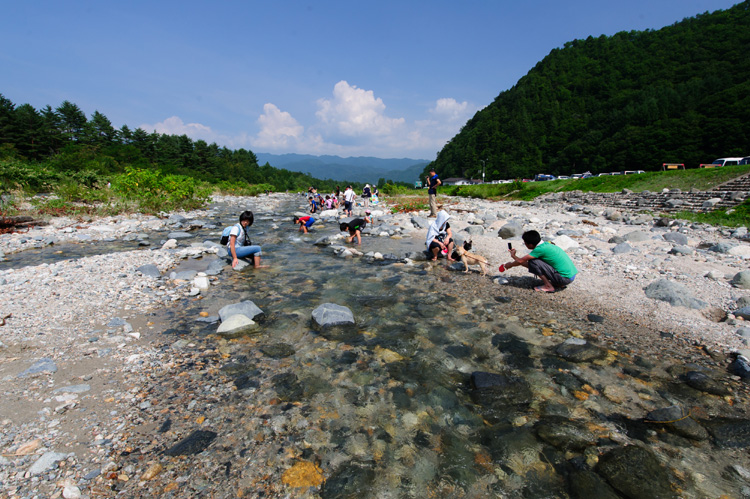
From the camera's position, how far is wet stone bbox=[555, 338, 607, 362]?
4.67 meters

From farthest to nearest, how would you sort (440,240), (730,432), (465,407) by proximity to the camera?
(440,240) < (465,407) < (730,432)

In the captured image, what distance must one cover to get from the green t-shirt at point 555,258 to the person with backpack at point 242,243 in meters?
7.15

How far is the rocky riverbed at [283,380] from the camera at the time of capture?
9.15 feet

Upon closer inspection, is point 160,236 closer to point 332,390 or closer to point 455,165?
point 332,390

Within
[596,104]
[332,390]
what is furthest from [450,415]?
[596,104]

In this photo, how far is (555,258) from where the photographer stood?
23.4ft

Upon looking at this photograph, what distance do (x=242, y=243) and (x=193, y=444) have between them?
271 inches

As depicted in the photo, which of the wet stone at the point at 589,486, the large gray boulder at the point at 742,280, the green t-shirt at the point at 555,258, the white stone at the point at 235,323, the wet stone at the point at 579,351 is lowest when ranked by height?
the wet stone at the point at 589,486

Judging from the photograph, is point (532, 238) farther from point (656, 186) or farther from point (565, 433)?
point (656, 186)

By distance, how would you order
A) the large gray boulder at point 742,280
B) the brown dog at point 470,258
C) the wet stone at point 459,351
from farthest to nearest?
the brown dog at point 470,258, the large gray boulder at point 742,280, the wet stone at point 459,351

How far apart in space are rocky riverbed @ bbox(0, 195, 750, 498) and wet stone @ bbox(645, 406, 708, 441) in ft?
0.10

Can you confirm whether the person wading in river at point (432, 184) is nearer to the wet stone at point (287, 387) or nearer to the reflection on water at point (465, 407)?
the reflection on water at point (465, 407)

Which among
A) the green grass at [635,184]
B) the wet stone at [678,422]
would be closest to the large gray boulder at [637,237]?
the wet stone at [678,422]

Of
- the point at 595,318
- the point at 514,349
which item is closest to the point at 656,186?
the point at 595,318
